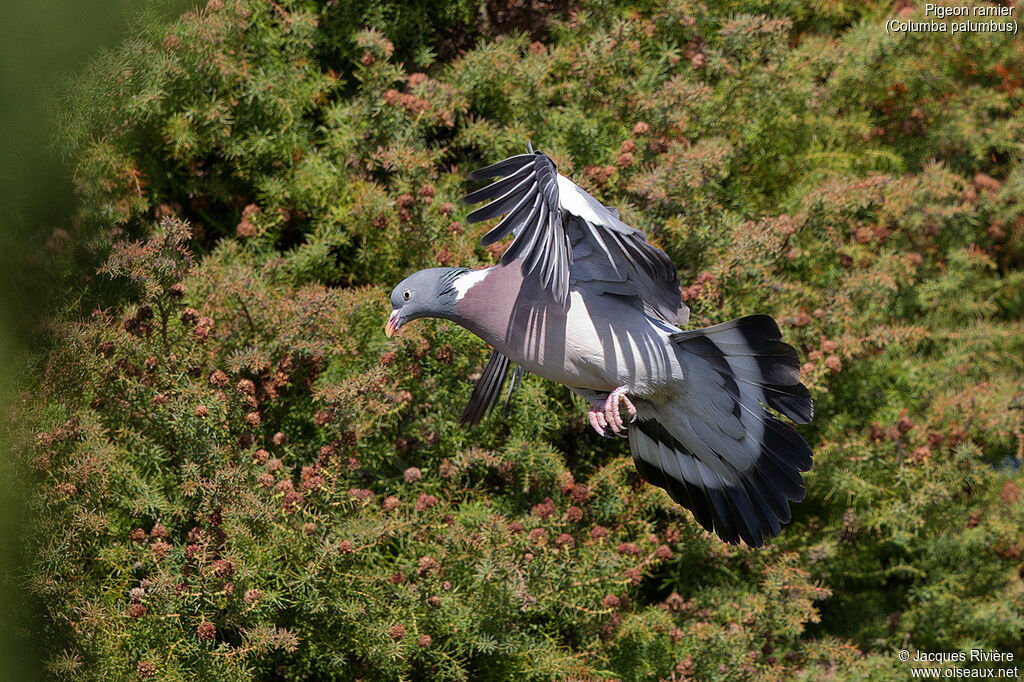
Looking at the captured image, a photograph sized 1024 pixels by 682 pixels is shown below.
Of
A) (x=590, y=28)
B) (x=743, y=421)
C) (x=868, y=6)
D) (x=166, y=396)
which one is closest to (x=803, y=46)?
(x=868, y=6)

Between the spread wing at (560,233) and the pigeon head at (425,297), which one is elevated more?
the spread wing at (560,233)

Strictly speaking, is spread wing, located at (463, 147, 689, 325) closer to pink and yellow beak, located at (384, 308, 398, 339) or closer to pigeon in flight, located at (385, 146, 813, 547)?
pigeon in flight, located at (385, 146, 813, 547)

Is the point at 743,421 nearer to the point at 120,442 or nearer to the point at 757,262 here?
the point at 757,262

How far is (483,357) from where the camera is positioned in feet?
6.55

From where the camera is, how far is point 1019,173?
2.71 m

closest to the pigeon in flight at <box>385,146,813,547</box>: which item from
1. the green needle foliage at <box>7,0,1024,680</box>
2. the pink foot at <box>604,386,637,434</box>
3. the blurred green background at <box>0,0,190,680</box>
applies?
the pink foot at <box>604,386,637,434</box>

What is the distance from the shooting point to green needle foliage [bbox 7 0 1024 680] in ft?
5.45

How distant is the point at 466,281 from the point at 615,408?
291 mm

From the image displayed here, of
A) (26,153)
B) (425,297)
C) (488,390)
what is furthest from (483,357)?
(26,153)

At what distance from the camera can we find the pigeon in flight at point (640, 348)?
1401 mm

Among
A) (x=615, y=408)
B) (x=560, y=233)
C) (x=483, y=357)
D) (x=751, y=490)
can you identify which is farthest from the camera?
(x=483, y=357)

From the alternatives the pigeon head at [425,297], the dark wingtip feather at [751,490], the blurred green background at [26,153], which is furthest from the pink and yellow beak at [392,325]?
the blurred green background at [26,153]

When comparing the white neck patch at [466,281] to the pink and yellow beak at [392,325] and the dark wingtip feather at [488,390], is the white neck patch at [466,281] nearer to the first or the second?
the pink and yellow beak at [392,325]

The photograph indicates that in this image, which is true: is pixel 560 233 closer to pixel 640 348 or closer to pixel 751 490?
pixel 640 348
